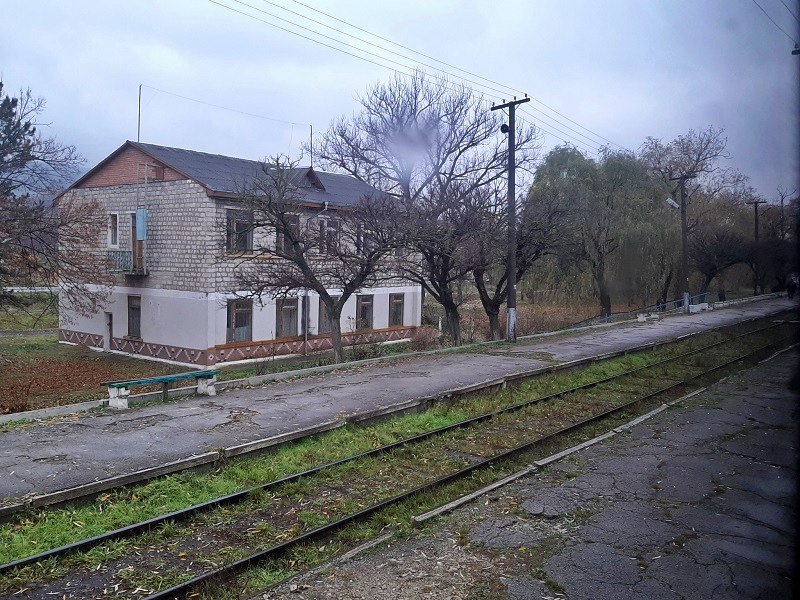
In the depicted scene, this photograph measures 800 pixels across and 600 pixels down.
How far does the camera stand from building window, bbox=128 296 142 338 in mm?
25109

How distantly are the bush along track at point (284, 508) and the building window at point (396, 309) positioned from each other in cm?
1702

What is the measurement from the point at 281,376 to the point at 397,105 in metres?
19.0

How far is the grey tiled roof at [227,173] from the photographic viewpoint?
23.3 meters

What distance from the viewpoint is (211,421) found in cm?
1055

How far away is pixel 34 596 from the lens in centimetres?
513

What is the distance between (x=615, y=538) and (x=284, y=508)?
11.4 ft

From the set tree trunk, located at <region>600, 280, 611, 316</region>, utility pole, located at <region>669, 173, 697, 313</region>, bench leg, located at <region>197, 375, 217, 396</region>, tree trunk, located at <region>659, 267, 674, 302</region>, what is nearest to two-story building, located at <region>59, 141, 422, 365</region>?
bench leg, located at <region>197, 375, 217, 396</region>

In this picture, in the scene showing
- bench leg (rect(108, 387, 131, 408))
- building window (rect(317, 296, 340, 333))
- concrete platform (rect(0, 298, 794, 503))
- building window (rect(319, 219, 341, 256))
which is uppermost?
building window (rect(319, 219, 341, 256))

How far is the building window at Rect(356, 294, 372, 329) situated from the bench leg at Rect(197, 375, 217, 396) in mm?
14899

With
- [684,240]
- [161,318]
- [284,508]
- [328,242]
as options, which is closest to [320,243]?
[328,242]

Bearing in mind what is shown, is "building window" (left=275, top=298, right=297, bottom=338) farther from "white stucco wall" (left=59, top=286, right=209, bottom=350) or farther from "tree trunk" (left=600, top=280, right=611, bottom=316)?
"tree trunk" (left=600, top=280, right=611, bottom=316)

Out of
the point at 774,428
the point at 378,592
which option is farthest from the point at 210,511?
the point at 774,428

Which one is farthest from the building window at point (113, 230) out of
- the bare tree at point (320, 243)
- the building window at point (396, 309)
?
the building window at point (396, 309)

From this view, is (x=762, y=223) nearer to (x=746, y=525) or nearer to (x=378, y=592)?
(x=746, y=525)
